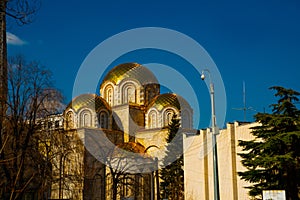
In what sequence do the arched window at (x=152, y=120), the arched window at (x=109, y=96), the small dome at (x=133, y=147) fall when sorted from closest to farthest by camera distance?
1. the small dome at (x=133, y=147)
2. the arched window at (x=152, y=120)
3. the arched window at (x=109, y=96)

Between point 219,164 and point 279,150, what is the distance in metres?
12.2

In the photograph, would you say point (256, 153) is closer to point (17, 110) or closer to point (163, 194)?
point (17, 110)

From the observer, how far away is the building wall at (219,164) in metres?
27.9

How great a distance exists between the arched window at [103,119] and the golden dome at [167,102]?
4535mm

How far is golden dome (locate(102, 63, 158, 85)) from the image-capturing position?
47.0 m

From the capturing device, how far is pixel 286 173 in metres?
17.7

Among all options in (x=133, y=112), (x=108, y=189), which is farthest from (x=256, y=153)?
(x=133, y=112)

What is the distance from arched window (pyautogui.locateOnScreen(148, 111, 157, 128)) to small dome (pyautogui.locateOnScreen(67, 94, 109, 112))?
4653mm

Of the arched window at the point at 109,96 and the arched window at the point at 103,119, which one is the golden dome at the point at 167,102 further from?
the arched window at the point at 109,96

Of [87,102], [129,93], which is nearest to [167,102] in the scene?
[129,93]

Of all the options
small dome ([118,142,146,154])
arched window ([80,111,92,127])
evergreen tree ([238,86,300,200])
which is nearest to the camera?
evergreen tree ([238,86,300,200])

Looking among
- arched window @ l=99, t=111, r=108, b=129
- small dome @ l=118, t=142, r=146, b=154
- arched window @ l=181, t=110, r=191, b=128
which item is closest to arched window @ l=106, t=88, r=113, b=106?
arched window @ l=99, t=111, r=108, b=129

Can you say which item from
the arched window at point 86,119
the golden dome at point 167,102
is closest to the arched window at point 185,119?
the golden dome at point 167,102

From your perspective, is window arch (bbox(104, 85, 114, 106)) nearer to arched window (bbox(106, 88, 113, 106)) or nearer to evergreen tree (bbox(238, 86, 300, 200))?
arched window (bbox(106, 88, 113, 106))
